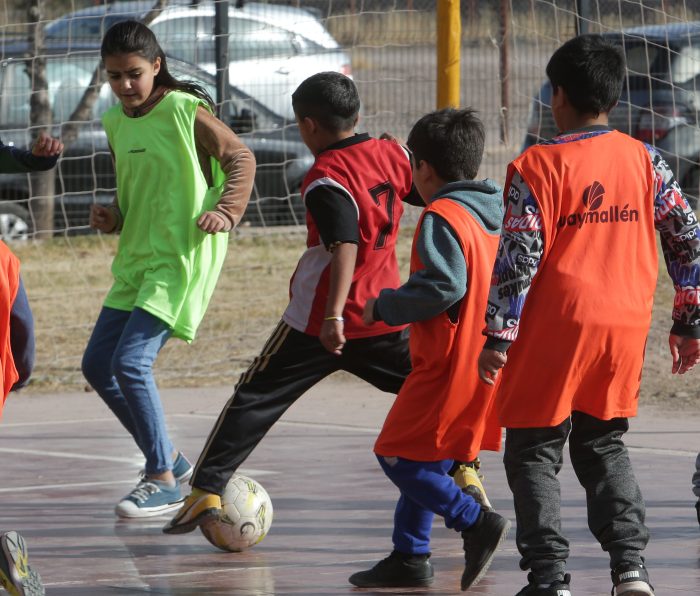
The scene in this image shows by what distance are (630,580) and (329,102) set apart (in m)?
2.10

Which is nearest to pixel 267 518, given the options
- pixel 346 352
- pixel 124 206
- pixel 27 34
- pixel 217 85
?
pixel 346 352

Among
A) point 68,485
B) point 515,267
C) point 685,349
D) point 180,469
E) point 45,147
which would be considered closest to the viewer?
point 515,267

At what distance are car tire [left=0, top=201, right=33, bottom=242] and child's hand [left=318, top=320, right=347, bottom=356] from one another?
287 inches

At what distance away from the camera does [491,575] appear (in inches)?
217

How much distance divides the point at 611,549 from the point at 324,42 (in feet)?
27.1

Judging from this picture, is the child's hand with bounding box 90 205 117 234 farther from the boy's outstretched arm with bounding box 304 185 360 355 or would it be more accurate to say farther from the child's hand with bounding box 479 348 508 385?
the child's hand with bounding box 479 348 508 385

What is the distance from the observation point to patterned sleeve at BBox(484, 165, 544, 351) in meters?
4.64

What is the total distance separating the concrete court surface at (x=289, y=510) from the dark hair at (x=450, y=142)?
138 cm

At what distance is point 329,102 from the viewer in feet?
19.2

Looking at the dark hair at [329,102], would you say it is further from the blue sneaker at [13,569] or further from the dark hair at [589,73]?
the blue sneaker at [13,569]

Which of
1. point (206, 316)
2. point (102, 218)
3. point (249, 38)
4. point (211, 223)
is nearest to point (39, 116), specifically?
point (249, 38)

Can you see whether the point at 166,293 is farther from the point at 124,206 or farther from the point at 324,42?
the point at 324,42

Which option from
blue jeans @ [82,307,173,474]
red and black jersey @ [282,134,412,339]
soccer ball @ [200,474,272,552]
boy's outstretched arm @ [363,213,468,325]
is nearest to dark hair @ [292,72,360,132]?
red and black jersey @ [282,134,412,339]

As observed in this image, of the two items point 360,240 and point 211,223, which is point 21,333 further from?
point 211,223
